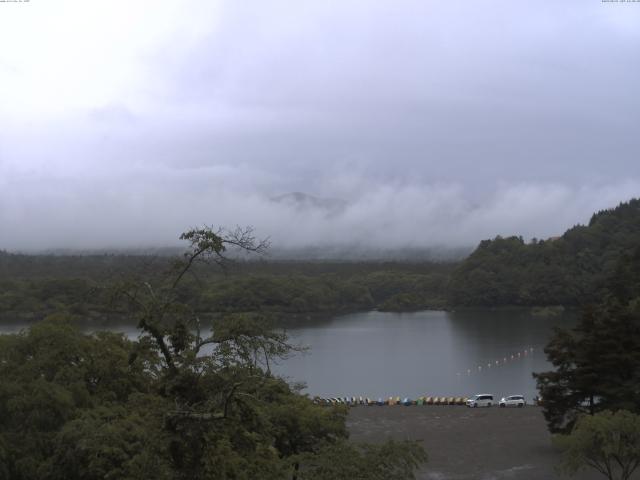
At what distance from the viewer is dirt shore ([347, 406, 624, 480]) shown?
51.7 ft

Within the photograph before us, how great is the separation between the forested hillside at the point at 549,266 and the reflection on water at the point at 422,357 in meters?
9.01

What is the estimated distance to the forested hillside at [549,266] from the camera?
229ft

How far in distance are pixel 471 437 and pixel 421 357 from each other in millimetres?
21810

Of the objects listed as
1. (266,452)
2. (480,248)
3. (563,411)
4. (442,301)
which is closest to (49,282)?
(442,301)

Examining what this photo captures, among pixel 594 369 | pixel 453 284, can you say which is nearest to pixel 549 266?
pixel 453 284

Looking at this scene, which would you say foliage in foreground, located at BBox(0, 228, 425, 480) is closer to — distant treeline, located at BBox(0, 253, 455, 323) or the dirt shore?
the dirt shore

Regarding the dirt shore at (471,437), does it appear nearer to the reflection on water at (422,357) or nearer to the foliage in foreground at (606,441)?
the foliage in foreground at (606,441)

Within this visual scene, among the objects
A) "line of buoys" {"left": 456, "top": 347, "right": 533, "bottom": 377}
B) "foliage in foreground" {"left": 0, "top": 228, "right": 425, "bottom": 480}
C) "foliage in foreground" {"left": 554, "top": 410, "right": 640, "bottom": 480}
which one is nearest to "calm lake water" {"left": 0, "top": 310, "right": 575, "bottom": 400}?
"line of buoys" {"left": 456, "top": 347, "right": 533, "bottom": 377}

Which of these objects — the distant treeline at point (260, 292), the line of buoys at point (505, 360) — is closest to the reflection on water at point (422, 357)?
the line of buoys at point (505, 360)

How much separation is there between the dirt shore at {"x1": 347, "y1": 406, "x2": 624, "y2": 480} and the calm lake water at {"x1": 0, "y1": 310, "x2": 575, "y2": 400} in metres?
4.10

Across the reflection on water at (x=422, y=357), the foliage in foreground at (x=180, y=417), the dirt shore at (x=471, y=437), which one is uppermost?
the foliage in foreground at (x=180, y=417)

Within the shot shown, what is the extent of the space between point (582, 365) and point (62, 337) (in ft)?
41.1

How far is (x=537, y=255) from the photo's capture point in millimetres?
78125

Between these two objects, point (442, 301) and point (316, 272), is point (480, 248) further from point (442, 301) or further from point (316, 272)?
point (316, 272)
